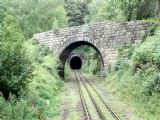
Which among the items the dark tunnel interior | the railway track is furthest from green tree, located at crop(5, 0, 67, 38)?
the railway track

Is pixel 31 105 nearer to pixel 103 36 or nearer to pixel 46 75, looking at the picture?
pixel 46 75

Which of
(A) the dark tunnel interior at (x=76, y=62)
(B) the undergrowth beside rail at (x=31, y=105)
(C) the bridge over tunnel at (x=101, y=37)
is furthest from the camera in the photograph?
(A) the dark tunnel interior at (x=76, y=62)

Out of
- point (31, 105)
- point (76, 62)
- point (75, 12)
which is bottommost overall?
point (31, 105)

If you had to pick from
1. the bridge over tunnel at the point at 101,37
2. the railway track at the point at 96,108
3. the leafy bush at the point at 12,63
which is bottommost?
the railway track at the point at 96,108

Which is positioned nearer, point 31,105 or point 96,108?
point 31,105

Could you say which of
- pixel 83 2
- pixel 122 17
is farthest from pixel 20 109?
pixel 83 2

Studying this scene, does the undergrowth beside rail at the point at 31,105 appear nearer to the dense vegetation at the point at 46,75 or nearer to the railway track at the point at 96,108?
the dense vegetation at the point at 46,75

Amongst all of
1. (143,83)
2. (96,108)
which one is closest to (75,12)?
(143,83)

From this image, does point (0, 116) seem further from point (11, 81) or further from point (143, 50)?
point (143, 50)

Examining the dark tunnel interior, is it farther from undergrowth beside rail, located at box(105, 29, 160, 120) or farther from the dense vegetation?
undergrowth beside rail, located at box(105, 29, 160, 120)

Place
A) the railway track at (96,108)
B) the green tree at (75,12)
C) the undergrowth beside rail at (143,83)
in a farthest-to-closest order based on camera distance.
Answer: the green tree at (75,12)
the undergrowth beside rail at (143,83)
the railway track at (96,108)

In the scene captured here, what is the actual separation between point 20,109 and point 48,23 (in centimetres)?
4649

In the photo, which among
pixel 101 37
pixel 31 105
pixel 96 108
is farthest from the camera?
pixel 101 37

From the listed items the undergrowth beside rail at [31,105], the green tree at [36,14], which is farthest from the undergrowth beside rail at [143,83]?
the green tree at [36,14]
